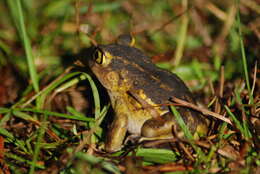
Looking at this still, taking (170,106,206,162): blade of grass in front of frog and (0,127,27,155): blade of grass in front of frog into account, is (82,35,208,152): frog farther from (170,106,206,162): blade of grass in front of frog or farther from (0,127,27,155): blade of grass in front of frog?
(0,127,27,155): blade of grass in front of frog

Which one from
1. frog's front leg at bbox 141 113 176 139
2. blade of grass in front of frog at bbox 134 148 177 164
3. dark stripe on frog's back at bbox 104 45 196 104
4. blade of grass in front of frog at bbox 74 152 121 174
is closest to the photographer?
blade of grass in front of frog at bbox 74 152 121 174

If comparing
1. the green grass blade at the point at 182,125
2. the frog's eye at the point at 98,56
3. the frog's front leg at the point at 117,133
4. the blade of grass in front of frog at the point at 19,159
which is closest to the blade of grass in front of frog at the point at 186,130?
the green grass blade at the point at 182,125

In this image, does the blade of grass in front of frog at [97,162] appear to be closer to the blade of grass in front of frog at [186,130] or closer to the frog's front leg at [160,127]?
the frog's front leg at [160,127]

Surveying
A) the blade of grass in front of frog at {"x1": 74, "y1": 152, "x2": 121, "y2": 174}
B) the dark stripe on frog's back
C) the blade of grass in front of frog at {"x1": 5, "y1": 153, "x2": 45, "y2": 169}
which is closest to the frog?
the dark stripe on frog's back

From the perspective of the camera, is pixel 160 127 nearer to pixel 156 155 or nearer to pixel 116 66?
pixel 156 155

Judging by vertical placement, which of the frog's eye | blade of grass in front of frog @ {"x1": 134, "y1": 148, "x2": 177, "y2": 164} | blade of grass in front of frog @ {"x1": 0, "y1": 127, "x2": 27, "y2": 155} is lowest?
blade of grass in front of frog @ {"x1": 134, "y1": 148, "x2": 177, "y2": 164}

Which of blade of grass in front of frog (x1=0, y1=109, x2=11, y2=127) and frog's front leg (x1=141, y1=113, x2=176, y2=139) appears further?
blade of grass in front of frog (x1=0, y1=109, x2=11, y2=127)

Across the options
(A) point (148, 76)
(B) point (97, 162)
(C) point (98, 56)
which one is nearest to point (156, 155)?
(B) point (97, 162)

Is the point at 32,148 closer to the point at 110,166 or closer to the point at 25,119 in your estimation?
the point at 25,119

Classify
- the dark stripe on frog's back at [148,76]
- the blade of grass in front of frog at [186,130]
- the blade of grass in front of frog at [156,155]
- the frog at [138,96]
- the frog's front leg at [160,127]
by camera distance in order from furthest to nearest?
the dark stripe on frog's back at [148,76], the frog at [138,96], the frog's front leg at [160,127], the blade of grass in front of frog at [156,155], the blade of grass in front of frog at [186,130]
